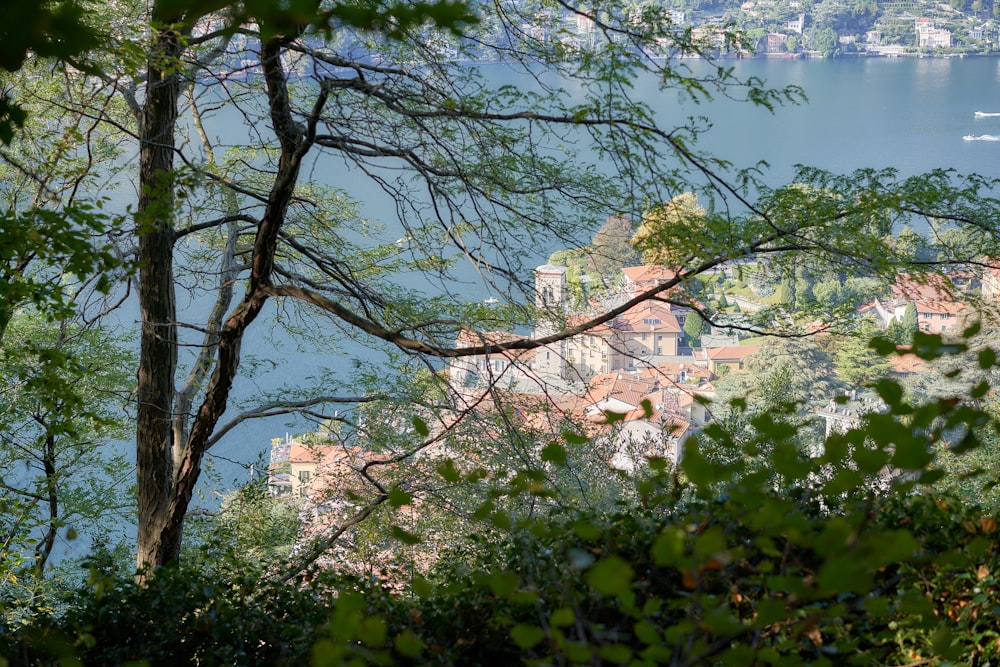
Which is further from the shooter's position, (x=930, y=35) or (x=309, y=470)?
(x=930, y=35)

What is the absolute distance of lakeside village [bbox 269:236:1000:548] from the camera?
314cm

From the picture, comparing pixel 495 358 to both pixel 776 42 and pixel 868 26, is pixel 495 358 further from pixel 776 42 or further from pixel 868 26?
pixel 868 26

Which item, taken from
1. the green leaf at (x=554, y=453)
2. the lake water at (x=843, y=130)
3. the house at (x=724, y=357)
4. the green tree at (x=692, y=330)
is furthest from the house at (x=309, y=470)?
the house at (x=724, y=357)

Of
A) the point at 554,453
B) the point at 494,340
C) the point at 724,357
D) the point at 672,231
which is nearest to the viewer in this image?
the point at 554,453

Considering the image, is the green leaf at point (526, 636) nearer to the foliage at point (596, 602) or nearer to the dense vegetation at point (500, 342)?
the dense vegetation at point (500, 342)

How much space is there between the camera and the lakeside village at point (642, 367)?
314 centimetres

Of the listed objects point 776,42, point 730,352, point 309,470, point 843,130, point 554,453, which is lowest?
point 554,453

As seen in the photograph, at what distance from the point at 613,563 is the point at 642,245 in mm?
2132

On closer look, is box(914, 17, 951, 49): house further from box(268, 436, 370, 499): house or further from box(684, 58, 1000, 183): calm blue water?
box(268, 436, 370, 499): house

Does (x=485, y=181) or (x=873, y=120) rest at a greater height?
(x=873, y=120)

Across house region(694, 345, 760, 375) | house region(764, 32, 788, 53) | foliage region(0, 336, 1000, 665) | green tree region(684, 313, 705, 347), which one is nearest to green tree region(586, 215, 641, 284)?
foliage region(0, 336, 1000, 665)

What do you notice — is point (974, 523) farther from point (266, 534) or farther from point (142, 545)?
point (266, 534)

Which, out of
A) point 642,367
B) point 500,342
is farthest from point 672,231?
point 642,367

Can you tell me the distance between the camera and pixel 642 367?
4.02 meters
